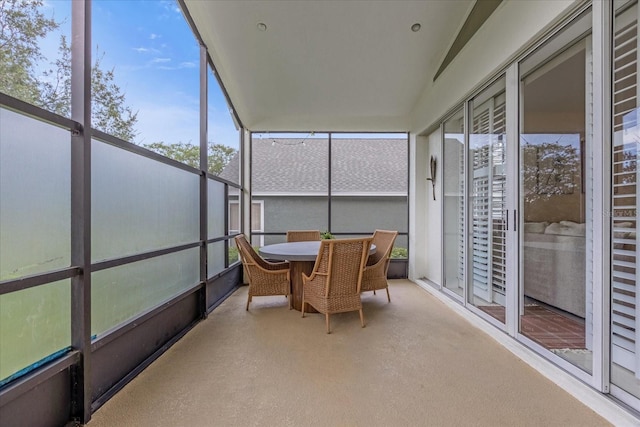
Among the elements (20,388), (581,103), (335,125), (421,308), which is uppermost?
(335,125)

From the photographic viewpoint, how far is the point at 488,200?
307 cm

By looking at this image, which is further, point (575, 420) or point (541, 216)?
point (541, 216)

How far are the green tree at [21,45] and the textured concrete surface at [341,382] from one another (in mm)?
1773

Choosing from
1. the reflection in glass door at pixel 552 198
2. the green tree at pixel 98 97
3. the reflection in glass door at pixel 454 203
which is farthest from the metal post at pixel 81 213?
the reflection in glass door at pixel 454 203

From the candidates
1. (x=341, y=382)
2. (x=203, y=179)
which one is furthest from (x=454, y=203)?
(x=203, y=179)

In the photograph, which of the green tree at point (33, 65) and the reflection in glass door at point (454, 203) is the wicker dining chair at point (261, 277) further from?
the reflection in glass door at point (454, 203)

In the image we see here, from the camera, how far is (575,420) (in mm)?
1608

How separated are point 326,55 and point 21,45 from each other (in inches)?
120

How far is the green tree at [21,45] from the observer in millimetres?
1337

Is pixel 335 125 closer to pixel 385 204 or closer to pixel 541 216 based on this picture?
pixel 385 204

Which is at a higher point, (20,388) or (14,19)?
(14,19)

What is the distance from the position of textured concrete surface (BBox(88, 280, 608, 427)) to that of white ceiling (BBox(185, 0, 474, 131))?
324 cm

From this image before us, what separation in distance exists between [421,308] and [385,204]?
2.77m

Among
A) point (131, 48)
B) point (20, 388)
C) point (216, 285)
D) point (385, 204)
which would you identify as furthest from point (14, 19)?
point (385, 204)
